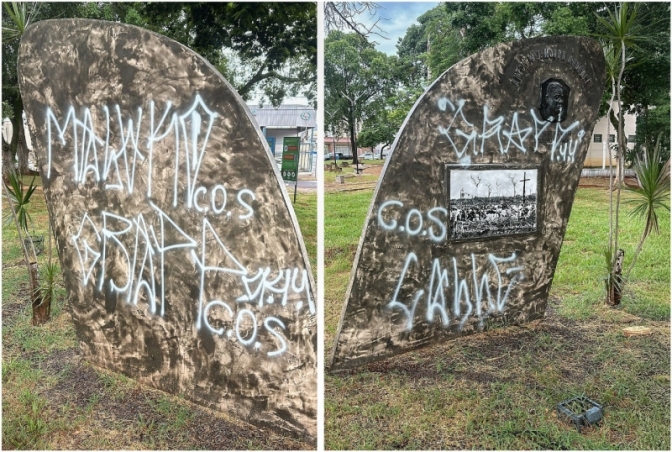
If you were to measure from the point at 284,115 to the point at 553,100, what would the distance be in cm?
468

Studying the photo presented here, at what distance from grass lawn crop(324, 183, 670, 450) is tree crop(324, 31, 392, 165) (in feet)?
16.0

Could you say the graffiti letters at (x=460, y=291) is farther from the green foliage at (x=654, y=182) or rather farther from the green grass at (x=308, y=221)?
the green grass at (x=308, y=221)

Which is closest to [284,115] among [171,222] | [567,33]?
[567,33]

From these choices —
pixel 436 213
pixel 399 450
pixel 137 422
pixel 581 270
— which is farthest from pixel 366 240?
pixel 581 270

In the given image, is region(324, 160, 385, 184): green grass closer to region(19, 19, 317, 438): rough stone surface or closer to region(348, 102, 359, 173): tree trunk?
region(348, 102, 359, 173): tree trunk

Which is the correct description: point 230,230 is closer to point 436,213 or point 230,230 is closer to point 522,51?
point 436,213

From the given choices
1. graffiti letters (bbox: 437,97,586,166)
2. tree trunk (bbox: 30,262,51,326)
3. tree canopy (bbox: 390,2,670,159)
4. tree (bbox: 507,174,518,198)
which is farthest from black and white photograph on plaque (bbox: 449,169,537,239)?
tree trunk (bbox: 30,262,51,326)

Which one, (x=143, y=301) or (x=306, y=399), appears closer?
(x=306, y=399)

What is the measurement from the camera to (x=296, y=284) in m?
2.45

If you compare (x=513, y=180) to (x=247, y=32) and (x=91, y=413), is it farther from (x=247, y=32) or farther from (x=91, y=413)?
(x=247, y=32)

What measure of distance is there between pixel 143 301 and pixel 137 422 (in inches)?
27.7

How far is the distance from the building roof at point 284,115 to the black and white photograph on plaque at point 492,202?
13.0ft

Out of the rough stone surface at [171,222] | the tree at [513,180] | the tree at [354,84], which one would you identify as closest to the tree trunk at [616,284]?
the tree at [513,180]

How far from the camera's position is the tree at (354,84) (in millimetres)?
7953
